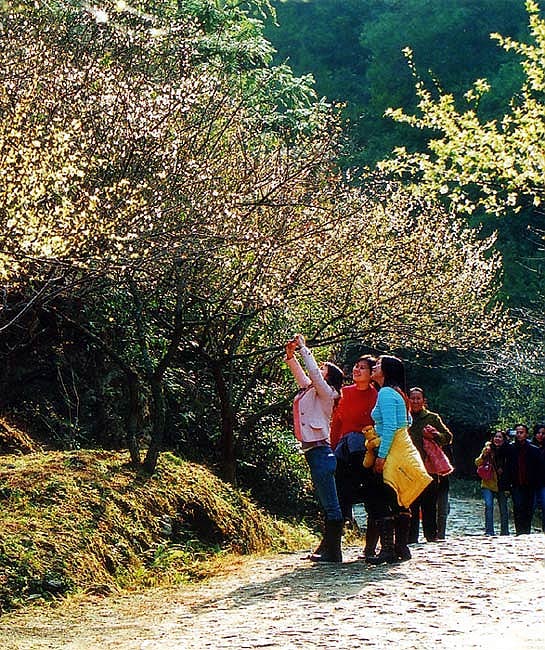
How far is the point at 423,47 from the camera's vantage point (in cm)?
4956

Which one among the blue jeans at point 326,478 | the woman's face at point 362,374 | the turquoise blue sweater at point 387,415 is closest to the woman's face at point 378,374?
the turquoise blue sweater at point 387,415

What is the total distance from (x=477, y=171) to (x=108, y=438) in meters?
6.65

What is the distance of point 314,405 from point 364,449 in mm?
649

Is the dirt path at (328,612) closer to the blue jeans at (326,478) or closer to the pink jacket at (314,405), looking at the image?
the blue jeans at (326,478)

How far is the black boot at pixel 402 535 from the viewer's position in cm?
955

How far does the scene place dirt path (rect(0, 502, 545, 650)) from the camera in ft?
22.4

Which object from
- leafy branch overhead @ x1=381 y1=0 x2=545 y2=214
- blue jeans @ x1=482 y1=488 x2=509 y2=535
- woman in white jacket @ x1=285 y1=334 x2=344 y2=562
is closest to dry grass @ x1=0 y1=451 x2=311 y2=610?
woman in white jacket @ x1=285 y1=334 x2=344 y2=562

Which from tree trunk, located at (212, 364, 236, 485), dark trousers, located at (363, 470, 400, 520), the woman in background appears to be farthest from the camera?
the woman in background

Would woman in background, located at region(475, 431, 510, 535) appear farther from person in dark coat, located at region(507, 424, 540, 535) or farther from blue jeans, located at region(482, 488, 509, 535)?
person in dark coat, located at region(507, 424, 540, 535)

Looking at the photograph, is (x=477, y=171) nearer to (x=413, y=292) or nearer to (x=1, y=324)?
(x=413, y=292)

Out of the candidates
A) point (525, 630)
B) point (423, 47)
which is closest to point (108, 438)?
point (525, 630)

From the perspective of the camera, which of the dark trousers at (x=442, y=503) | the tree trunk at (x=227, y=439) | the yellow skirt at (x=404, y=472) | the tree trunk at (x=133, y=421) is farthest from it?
the tree trunk at (x=227, y=439)

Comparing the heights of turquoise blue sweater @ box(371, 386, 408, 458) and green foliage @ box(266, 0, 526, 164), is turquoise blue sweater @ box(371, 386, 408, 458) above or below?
below

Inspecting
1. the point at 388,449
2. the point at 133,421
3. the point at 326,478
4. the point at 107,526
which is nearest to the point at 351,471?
the point at 326,478
